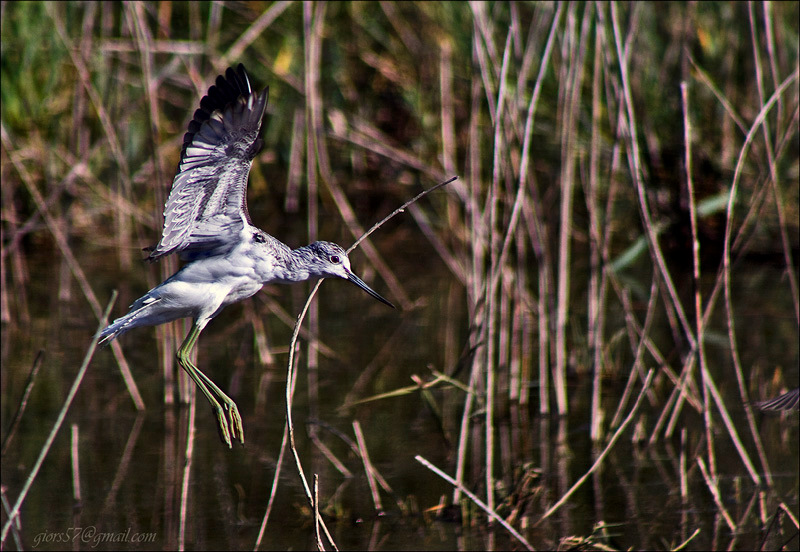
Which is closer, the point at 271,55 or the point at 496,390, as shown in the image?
the point at 496,390

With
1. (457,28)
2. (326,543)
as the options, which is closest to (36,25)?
(457,28)

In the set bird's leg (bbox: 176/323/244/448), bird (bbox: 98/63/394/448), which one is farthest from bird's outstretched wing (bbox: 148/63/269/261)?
bird's leg (bbox: 176/323/244/448)

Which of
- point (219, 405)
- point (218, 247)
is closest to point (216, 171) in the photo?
point (218, 247)

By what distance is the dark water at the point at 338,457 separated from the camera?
14.3 ft

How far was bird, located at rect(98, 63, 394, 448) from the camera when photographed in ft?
9.02

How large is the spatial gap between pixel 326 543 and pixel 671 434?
75.6 inches

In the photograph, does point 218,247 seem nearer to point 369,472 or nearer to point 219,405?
point 219,405

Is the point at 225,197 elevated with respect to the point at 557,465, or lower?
elevated

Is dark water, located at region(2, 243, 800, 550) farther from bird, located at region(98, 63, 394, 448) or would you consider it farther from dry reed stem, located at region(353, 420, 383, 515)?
bird, located at region(98, 63, 394, 448)

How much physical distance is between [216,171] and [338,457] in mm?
2540

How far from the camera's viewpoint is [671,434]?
5.24m

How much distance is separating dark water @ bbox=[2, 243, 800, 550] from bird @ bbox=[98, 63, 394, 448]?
1498mm

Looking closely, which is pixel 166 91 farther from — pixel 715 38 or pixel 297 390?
pixel 715 38

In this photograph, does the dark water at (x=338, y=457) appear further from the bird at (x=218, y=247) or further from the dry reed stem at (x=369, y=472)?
the bird at (x=218, y=247)
